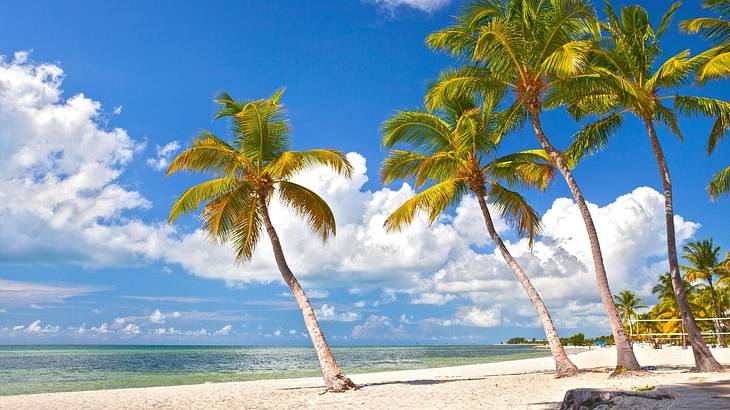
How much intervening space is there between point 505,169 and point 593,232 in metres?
4.45

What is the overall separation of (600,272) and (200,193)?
10.9 meters

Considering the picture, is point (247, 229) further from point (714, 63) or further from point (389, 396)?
point (714, 63)

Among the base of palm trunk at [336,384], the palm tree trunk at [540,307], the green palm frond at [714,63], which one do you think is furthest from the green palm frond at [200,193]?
the green palm frond at [714,63]

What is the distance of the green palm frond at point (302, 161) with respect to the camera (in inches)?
577

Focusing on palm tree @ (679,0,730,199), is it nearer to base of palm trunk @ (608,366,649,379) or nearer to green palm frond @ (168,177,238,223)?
base of palm trunk @ (608,366,649,379)

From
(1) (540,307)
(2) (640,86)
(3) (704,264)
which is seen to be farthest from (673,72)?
(3) (704,264)

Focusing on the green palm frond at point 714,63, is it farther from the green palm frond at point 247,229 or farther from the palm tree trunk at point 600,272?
the green palm frond at point 247,229

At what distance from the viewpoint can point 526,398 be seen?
11.4 meters

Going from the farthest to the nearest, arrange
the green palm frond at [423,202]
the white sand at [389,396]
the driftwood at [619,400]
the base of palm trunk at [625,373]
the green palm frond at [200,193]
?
the green palm frond at [423,202] < the green palm frond at [200,193] < the base of palm trunk at [625,373] < the white sand at [389,396] < the driftwood at [619,400]

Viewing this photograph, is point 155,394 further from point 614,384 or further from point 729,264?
point 729,264

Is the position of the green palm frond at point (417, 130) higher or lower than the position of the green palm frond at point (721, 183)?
higher

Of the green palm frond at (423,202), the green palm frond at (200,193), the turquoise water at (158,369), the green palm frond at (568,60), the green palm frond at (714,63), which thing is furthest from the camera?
the turquoise water at (158,369)

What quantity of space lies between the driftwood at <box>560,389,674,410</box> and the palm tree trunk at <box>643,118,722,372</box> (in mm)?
8695

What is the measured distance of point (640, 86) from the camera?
14.7 metres
